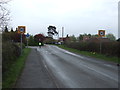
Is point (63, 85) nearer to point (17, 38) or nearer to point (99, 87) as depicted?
point (99, 87)

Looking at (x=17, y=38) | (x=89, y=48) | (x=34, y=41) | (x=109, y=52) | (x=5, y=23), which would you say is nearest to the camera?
(x=5, y=23)

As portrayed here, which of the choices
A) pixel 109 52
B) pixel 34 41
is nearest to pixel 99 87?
pixel 109 52

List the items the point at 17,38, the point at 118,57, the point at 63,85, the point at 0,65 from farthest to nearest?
the point at 17,38 → the point at 118,57 → the point at 0,65 → the point at 63,85

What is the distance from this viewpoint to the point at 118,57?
22.4m

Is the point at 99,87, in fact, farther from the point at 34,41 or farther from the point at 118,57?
the point at 34,41

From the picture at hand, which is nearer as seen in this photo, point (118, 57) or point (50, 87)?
point (50, 87)

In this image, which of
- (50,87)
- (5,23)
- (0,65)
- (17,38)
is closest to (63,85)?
(50,87)

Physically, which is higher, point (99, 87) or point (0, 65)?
point (0, 65)

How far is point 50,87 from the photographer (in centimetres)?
834

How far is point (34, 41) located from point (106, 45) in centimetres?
4922

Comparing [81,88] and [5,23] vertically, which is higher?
[5,23]

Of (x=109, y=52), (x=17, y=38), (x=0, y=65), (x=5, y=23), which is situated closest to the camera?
(x=0, y=65)

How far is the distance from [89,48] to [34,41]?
136 ft

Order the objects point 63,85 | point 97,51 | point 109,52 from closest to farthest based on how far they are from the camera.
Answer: point 63,85, point 109,52, point 97,51
